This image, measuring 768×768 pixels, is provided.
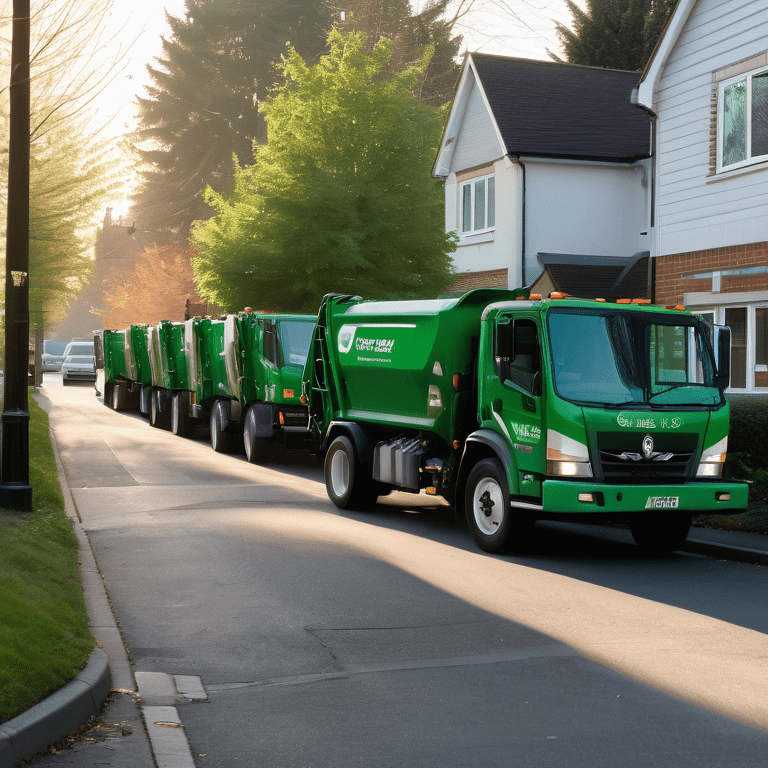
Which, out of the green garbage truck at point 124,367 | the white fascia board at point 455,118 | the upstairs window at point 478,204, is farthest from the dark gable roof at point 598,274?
the green garbage truck at point 124,367

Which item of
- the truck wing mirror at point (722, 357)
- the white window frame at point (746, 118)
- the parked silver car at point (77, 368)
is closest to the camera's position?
the truck wing mirror at point (722, 357)

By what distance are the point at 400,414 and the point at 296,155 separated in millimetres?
14113

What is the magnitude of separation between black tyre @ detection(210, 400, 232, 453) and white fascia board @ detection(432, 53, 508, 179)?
39.8 ft

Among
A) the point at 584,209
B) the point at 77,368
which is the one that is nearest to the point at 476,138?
the point at 584,209

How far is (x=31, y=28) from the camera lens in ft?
41.1

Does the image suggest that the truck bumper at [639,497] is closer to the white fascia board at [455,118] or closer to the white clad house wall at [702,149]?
the white clad house wall at [702,149]

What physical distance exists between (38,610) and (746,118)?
537 inches

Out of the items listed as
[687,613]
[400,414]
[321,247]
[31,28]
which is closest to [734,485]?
[687,613]

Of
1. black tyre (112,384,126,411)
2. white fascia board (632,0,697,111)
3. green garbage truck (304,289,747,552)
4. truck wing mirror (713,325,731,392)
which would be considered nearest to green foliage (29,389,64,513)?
green garbage truck (304,289,747,552)

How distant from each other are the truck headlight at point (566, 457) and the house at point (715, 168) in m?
7.94

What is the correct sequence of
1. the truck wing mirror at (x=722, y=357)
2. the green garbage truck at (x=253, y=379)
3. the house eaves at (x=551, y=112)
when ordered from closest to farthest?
the truck wing mirror at (x=722, y=357)
the green garbage truck at (x=253, y=379)
the house eaves at (x=551, y=112)

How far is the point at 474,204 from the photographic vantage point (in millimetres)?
30000

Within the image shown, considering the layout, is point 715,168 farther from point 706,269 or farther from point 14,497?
point 14,497

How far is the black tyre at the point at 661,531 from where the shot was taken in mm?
11016
